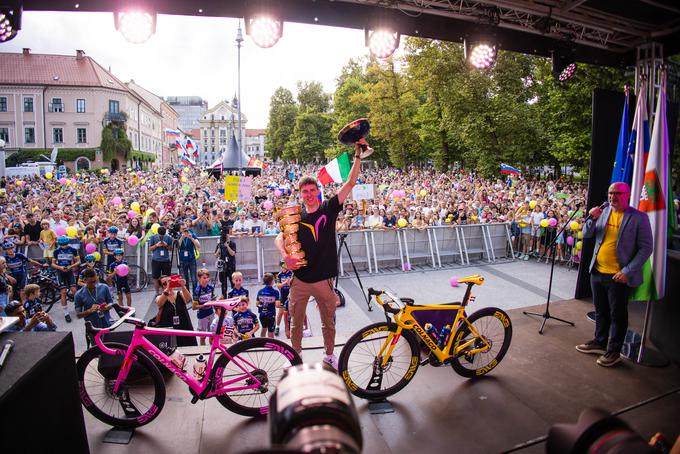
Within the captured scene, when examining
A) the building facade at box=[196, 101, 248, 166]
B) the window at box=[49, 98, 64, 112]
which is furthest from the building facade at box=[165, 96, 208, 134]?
the window at box=[49, 98, 64, 112]

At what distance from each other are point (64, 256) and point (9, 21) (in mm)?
6160

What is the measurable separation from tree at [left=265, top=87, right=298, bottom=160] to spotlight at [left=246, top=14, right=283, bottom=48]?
196ft

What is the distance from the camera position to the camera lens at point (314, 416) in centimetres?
91

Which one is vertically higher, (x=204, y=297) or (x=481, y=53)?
(x=481, y=53)

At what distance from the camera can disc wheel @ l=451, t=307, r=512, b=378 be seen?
3918mm

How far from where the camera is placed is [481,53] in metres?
5.40

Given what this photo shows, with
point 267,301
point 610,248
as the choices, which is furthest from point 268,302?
point 610,248

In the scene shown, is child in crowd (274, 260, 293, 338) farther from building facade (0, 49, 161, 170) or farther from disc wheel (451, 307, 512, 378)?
building facade (0, 49, 161, 170)

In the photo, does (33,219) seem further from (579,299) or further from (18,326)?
(579,299)

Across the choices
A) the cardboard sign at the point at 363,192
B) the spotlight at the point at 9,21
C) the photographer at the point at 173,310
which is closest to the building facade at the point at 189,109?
the cardboard sign at the point at 363,192

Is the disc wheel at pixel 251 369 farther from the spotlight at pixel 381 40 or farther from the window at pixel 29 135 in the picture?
the window at pixel 29 135

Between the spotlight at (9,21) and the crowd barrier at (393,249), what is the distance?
6.61 m

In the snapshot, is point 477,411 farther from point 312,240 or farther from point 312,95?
point 312,95

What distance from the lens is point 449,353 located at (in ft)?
12.6
